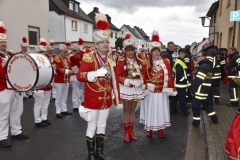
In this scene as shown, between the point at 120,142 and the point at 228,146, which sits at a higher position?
the point at 228,146

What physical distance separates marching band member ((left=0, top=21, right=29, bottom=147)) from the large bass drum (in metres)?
0.40

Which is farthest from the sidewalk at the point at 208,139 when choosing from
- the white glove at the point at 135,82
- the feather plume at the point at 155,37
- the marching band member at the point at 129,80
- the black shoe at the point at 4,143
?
the black shoe at the point at 4,143

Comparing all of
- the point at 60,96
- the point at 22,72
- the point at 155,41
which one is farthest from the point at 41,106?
the point at 155,41

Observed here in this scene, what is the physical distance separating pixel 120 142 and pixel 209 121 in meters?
2.65

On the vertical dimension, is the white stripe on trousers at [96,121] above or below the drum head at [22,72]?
below

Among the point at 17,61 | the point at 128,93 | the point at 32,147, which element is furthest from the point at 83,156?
the point at 17,61

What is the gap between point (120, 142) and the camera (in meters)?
4.65

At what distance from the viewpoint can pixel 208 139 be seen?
14.9 feet

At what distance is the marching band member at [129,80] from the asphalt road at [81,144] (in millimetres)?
444

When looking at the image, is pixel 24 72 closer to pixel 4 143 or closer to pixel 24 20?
pixel 4 143

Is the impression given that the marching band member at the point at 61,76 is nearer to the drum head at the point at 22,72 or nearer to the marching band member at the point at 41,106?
the marching band member at the point at 41,106

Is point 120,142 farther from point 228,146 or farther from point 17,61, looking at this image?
point 17,61

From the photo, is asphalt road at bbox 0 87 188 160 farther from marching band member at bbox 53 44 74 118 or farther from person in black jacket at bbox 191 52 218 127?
person in black jacket at bbox 191 52 218 127

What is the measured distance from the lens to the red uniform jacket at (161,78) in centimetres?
467
